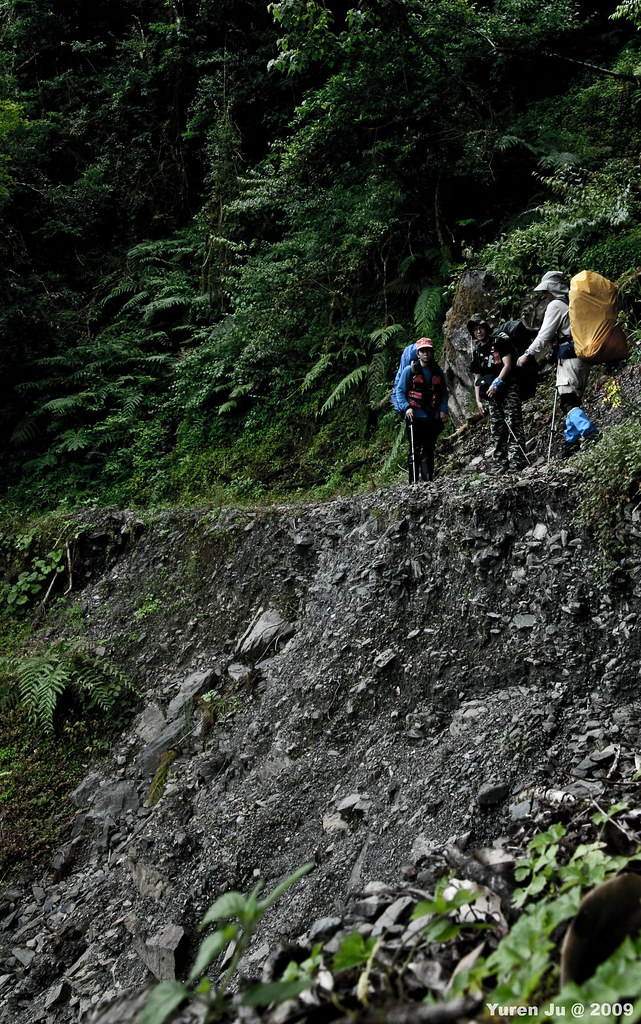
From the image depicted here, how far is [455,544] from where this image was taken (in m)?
5.52

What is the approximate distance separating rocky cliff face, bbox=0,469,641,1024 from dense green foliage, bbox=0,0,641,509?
12.9 feet

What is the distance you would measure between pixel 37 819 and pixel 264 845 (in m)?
3.67

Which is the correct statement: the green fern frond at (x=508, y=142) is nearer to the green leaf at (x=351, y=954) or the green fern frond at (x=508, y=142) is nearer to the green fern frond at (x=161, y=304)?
the green fern frond at (x=161, y=304)

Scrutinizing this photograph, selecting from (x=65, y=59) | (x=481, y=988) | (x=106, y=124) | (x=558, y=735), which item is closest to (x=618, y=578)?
(x=558, y=735)

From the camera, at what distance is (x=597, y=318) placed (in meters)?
5.87

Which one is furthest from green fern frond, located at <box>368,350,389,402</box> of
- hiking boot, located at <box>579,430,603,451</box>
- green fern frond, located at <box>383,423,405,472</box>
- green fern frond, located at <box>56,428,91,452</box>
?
green fern frond, located at <box>56,428,91,452</box>

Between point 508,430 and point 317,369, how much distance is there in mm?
4885

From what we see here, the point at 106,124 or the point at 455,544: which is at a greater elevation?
the point at 106,124

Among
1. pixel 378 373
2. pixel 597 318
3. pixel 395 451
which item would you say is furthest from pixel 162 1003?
pixel 378 373

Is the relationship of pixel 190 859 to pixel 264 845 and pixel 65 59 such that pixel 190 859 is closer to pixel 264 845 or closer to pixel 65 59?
pixel 264 845

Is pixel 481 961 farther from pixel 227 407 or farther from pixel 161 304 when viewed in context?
pixel 161 304

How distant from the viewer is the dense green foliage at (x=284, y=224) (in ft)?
32.8

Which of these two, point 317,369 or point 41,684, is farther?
point 317,369

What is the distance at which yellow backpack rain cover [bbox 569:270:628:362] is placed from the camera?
5.86m
